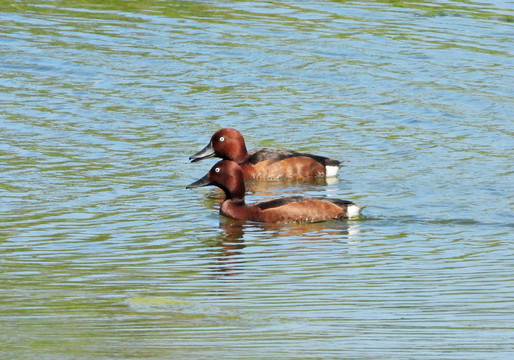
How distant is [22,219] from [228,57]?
976 cm

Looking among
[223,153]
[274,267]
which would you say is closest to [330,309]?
[274,267]

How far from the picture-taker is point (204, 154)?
15344mm

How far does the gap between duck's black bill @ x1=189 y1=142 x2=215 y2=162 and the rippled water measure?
242 mm

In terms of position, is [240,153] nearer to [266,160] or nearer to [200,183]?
[266,160]

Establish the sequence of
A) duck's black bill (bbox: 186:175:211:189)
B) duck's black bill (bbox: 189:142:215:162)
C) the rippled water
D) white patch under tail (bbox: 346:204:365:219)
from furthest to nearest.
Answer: duck's black bill (bbox: 189:142:215:162) < duck's black bill (bbox: 186:175:211:189) < white patch under tail (bbox: 346:204:365:219) < the rippled water

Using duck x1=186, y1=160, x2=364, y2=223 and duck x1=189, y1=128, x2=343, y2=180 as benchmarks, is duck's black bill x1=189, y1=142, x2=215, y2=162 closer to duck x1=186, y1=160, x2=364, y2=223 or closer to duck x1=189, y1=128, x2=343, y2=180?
duck x1=189, y1=128, x2=343, y2=180

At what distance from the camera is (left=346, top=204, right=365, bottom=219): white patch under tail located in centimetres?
1280

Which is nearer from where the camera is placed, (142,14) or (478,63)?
(478,63)

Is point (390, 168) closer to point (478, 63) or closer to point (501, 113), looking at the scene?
point (501, 113)

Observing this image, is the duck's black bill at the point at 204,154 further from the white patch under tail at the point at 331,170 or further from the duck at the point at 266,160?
the white patch under tail at the point at 331,170

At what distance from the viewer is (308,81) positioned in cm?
2009

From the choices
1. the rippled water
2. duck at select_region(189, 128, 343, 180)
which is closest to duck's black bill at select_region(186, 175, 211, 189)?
the rippled water

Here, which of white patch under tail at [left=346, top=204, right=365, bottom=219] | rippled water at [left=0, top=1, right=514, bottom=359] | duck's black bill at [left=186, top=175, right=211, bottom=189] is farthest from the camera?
duck's black bill at [left=186, top=175, right=211, bottom=189]

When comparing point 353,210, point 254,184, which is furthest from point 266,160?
point 353,210
